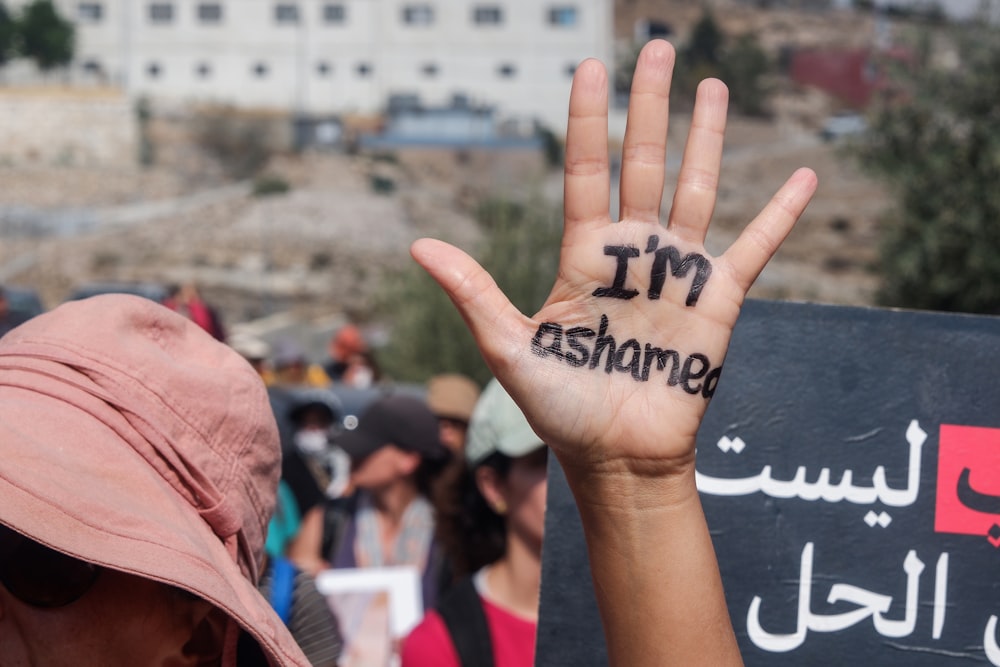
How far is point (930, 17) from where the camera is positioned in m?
15.7

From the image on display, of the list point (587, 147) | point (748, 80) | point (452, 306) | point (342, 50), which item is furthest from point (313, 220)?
point (587, 147)

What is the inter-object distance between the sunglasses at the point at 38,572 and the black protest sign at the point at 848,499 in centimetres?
69

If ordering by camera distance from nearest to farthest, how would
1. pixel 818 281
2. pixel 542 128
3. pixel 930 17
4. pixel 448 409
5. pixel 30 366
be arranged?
pixel 30 366 < pixel 448 409 < pixel 930 17 < pixel 818 281 < pixel 542 128

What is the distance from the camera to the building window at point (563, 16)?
48.2 metres

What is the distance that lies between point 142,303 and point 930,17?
16024mm

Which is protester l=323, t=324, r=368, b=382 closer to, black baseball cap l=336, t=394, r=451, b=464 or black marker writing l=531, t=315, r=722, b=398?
black baseball cap l=336, t=394, r=451, b=464

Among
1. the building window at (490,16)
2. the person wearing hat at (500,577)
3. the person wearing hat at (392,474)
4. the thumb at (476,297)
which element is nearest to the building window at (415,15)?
the building window at (490,16)

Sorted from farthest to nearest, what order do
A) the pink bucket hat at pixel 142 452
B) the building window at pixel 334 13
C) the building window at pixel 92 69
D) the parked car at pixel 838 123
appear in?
1. the building window at pixel 92 69
2. the building window at pixel 334 13
3. the parked car at pixel 838 123
4. the pink bucket hat at pixel 142 452

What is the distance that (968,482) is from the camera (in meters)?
1.76

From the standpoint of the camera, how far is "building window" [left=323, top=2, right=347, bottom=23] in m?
50.5

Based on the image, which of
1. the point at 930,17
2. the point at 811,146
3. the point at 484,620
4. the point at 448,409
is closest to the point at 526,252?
the point at 930,17

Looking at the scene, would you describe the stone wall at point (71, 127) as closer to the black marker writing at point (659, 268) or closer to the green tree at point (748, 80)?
the green tree at point (748, 80)

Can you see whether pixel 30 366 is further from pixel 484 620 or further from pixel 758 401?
pixel 484 620

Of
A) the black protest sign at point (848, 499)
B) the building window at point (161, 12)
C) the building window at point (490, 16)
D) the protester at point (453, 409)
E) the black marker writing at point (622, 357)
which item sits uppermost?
the black marker writing at point (622, 357)
